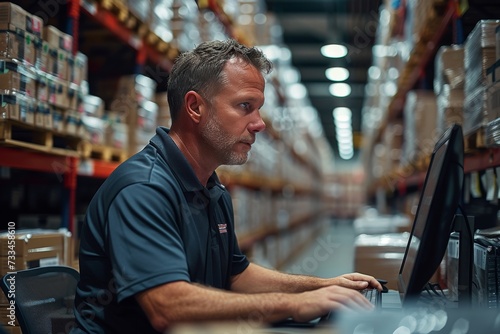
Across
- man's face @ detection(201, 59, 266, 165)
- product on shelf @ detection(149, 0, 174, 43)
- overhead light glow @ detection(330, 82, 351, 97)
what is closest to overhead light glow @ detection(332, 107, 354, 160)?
overhead light glow @ detection(330, 82, 351, 97)

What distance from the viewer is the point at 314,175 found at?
2228 cm

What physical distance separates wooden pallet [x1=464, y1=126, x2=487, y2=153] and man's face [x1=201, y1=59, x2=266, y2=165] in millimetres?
1281

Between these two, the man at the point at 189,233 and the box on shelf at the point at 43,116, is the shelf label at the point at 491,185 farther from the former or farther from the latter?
the box on shelf at the point at 43,116

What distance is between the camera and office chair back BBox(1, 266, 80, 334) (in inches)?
81.1

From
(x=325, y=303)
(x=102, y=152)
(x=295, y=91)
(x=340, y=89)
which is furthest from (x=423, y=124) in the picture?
(x=340, y=89)

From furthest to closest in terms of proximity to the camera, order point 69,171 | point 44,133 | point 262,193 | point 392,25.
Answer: point 262,193, point 392,25, point 69,171, point 44,133

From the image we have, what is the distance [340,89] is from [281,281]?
17427mm

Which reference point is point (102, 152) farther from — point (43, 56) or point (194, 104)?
point (194, 104)

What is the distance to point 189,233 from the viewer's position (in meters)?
2.04

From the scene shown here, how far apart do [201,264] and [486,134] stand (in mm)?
1537

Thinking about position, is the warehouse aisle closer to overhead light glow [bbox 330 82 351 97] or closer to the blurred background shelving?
the blurred background shelving

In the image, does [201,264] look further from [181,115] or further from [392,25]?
[392,25]

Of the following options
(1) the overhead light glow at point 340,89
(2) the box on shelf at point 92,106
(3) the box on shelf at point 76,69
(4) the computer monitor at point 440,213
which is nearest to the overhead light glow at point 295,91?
(1) the overhead light glow at point 340,89

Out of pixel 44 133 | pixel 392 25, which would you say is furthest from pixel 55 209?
pixel 392 25
